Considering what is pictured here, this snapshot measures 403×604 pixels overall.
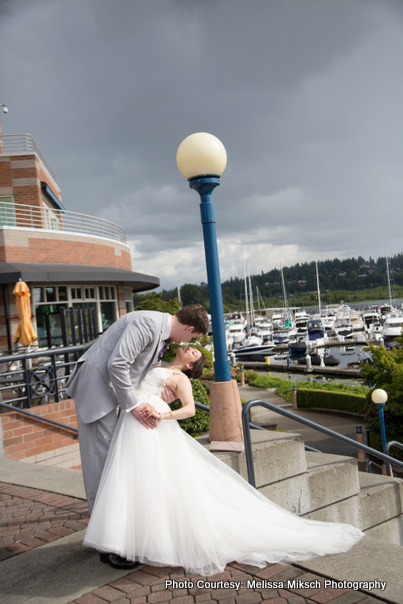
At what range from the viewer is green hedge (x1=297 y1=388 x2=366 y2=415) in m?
19.2

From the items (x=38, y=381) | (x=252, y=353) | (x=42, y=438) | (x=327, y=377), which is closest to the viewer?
(x=42, y=438)

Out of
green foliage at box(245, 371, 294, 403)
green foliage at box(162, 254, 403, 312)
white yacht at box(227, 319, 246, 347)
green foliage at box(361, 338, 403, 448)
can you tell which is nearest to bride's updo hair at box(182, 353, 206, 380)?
green foliage at box(361, 338, 403, 448)

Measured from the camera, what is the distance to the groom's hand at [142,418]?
315cm

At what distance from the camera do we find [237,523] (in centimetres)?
332

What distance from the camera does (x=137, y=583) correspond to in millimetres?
2973

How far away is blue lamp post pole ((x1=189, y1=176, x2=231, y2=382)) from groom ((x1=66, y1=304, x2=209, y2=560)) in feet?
3.56

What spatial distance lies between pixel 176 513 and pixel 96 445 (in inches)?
27.5

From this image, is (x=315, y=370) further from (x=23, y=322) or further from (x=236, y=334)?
(x=236, y=334)

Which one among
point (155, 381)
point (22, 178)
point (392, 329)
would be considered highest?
point (22, 178)

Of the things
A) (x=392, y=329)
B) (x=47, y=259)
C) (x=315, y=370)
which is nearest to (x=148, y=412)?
(x=47, y=259)

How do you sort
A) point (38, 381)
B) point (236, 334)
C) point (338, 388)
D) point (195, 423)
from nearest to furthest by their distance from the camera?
1. point (38, 381)
2. point (195, 423)
3. point (338, 388)
4. point (236, 334)

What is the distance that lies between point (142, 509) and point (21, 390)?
20.3 ft

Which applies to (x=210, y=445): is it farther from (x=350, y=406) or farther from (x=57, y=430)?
(x=350, y=406)

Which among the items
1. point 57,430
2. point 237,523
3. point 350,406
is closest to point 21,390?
point 57,430
